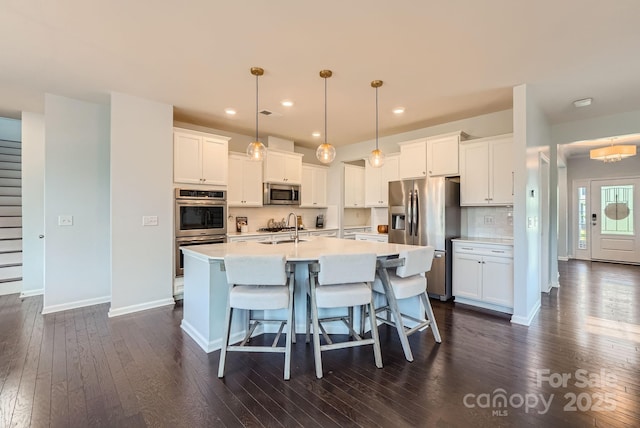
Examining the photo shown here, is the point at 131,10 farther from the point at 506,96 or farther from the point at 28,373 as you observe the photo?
the point at 506,96

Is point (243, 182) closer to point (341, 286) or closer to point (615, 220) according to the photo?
point (341, 286)

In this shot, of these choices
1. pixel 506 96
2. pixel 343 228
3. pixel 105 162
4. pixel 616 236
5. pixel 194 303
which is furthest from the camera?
pixel 616 236

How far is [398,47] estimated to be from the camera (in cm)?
261

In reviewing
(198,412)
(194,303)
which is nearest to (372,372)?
(198,412)

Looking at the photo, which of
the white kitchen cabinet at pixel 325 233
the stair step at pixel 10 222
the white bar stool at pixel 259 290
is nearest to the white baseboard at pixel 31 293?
the stair step at pixel 10 222

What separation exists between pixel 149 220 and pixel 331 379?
9.99 ft

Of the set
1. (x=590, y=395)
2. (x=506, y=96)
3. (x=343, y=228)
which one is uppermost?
(x=506, y=96)

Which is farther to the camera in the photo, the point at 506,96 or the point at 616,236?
the point at 616,236

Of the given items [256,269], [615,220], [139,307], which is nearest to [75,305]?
[139,307]

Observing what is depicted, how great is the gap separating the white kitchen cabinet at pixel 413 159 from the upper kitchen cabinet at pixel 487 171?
0.55 m

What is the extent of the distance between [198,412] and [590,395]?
2636mm

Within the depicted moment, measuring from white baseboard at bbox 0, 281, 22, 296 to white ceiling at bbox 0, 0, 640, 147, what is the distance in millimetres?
2573

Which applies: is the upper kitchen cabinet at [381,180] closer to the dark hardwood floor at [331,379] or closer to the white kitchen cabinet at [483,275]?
the white kitchen cabinet at [483,275]

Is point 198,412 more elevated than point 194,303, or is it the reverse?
point 194,303
